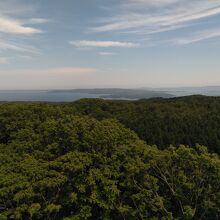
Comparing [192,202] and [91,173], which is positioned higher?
[91,173]

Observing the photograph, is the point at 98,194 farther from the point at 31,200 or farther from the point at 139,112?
→ the point at 139,112

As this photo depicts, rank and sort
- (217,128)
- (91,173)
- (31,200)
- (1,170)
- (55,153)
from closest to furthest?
1. (31,200)
2. (91,173)
3. (1,170)
4. (55,153)
5. (217,128)

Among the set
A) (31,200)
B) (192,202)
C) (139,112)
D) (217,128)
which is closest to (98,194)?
(31,200)

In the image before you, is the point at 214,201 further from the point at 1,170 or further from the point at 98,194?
the point at 1,170

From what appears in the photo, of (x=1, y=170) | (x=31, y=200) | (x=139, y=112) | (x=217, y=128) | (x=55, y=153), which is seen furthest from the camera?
(x=139, y=112)

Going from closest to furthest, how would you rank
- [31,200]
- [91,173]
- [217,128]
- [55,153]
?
[31,200] < [91,173] < [55,153] < [217,128]

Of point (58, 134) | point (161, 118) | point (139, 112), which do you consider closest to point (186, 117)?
point (161, 118)

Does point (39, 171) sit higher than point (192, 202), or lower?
higher

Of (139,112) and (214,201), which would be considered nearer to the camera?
(214,201)

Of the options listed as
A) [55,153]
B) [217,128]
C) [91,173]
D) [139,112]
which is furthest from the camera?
[139,112]
